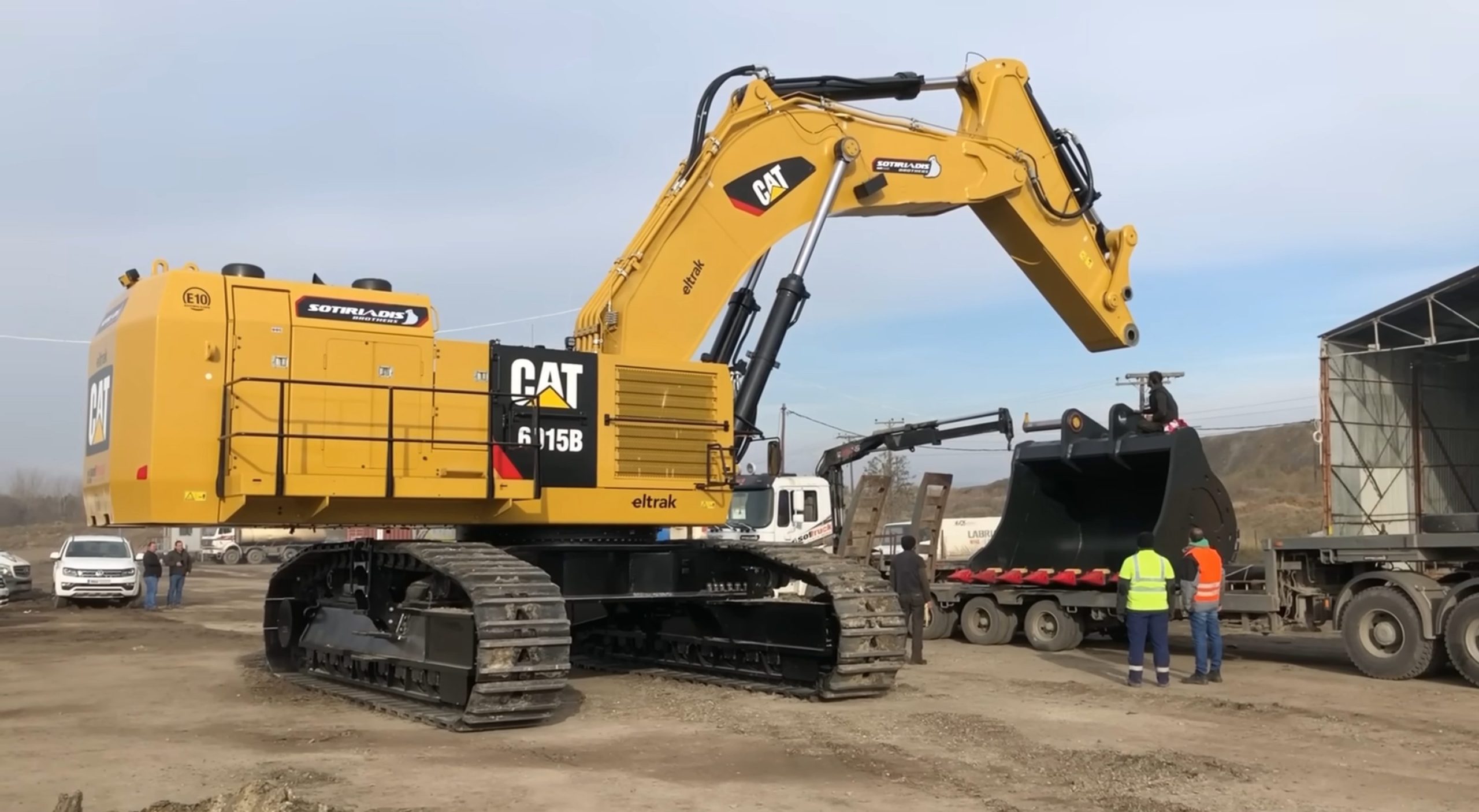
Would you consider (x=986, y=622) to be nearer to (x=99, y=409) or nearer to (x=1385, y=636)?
(x=1385, y=636)

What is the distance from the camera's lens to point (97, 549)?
94.0 feet

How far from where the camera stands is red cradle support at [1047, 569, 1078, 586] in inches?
632

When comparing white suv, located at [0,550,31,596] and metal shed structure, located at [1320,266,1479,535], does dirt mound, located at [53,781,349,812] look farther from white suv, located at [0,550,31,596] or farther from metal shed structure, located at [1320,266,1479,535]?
white suv, located at [0,550,31,596]

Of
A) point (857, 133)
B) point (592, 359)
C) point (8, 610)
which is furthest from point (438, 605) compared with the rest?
point (8, 610)

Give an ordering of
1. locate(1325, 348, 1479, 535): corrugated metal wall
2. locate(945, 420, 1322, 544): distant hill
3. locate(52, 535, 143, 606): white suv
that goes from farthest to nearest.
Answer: locate(945, 420, 1322, 544): distant hill, locate(52, 535, 143, 606): white suv, locate(1325, 348, 1479, 535): corrugated metal wall

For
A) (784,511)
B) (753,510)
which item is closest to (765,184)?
(784,511)

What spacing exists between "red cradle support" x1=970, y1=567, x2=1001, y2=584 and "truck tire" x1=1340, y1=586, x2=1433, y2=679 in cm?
447

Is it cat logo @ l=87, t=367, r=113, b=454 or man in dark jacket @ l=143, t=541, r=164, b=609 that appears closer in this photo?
cat logo @ l=87, t=367, r=113, b=454

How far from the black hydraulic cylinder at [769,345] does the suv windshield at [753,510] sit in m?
12.0

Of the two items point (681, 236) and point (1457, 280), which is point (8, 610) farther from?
point (1457, 280)

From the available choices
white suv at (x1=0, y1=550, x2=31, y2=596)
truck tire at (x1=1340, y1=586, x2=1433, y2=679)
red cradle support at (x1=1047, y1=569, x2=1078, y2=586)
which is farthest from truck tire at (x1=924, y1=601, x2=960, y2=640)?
white suv at (x1=0, y1=550, x2=31, y2=596)

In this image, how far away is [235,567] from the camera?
60.5 meters

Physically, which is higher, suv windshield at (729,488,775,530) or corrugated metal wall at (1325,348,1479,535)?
corrugated metal wall at (1325,348,1479,535)

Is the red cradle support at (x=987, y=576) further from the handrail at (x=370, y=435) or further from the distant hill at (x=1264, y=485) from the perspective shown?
the distant hill at (x=1264, y=485)
